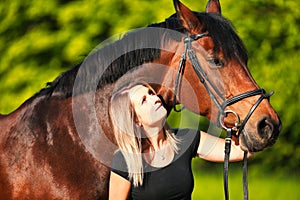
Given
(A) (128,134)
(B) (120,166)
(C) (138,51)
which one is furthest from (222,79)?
(B) (120,166)

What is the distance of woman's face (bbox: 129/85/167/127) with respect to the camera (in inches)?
151

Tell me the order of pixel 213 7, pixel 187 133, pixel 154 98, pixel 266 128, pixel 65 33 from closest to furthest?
pixel 266 128, pixel 154 98, pixel 187 133, pixel 213 7, pixel 65 33

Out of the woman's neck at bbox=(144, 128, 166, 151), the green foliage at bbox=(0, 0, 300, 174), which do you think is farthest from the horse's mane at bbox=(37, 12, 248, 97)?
the green foliage at bbox=(0, 0, 300, 174)

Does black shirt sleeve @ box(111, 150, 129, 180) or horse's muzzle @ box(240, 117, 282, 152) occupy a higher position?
black shirt sleeve @ box(111, 150, 129, 180)

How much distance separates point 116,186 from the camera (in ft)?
12.8

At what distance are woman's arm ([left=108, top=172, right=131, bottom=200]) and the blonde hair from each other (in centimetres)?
5

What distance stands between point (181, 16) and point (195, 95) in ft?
1.49

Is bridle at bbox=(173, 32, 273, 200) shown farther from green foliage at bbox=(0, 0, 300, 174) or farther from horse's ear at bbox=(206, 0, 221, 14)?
green foliage at bbox=(0, 0, 300, 174)

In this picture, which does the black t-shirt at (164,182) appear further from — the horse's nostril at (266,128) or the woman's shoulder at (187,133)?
the horse's nostril at (266,128)

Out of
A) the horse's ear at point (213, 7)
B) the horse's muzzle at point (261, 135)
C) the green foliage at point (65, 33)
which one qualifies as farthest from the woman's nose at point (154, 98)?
the green foliage at point (65, 33)

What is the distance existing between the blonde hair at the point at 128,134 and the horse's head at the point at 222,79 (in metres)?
0.35

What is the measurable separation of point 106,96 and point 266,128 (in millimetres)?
932

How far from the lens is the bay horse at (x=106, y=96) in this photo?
395 centimetres

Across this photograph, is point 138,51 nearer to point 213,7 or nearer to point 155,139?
point 155,139
